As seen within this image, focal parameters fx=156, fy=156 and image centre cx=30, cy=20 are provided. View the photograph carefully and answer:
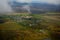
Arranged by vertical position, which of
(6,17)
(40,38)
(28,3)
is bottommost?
(40,38)

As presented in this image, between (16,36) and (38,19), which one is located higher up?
(38,19)

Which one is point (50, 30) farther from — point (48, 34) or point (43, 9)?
point (43, 9)

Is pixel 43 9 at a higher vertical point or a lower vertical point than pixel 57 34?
higher

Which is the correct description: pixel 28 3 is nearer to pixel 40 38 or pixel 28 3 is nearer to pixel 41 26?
pixel 41 26

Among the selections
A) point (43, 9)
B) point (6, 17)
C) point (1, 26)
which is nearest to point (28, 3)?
point (43, 9)

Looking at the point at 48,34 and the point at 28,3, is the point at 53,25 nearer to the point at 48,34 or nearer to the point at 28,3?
the point at 48,34

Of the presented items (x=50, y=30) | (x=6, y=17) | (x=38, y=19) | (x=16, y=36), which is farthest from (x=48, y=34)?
(x=6, y=17)

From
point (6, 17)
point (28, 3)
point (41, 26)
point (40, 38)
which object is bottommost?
point (40, 38)
